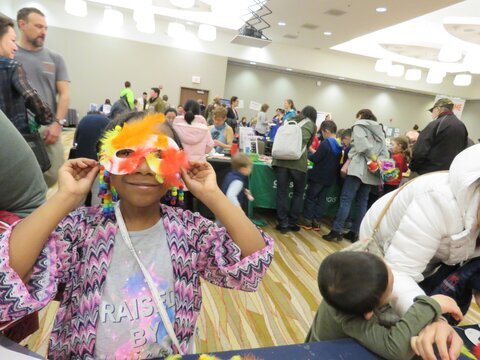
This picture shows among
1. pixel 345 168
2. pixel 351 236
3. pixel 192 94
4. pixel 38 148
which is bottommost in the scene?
pixel 351 236

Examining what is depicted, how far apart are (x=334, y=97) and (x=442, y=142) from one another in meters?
11.5

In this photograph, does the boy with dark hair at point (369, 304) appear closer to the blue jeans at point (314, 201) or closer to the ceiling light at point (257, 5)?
the blue jeans at point (314, 201)

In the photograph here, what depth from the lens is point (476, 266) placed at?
1202mm

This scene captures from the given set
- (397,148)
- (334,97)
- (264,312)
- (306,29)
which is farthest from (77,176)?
(334,97)

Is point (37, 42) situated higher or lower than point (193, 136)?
higher

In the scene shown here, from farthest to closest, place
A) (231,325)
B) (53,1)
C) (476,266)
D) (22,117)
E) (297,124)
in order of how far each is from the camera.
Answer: (53,1)
(297,124)
(231,325)
(22,117)
(476,266)

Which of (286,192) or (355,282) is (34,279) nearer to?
(355,282)

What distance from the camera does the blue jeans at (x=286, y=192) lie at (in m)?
4.37

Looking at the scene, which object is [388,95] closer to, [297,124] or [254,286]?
[297,124]

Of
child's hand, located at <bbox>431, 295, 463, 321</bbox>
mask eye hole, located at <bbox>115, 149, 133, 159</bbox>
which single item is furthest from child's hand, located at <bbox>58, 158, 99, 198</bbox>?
child's hand, located at <bbox>431, 295, 463, 321</bbox>

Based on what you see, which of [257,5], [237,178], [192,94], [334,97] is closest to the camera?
[237,178]

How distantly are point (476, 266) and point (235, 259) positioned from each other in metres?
0.90

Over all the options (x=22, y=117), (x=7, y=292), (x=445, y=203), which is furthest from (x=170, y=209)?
(x=22, y=117)

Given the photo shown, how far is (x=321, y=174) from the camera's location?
14.9ft
